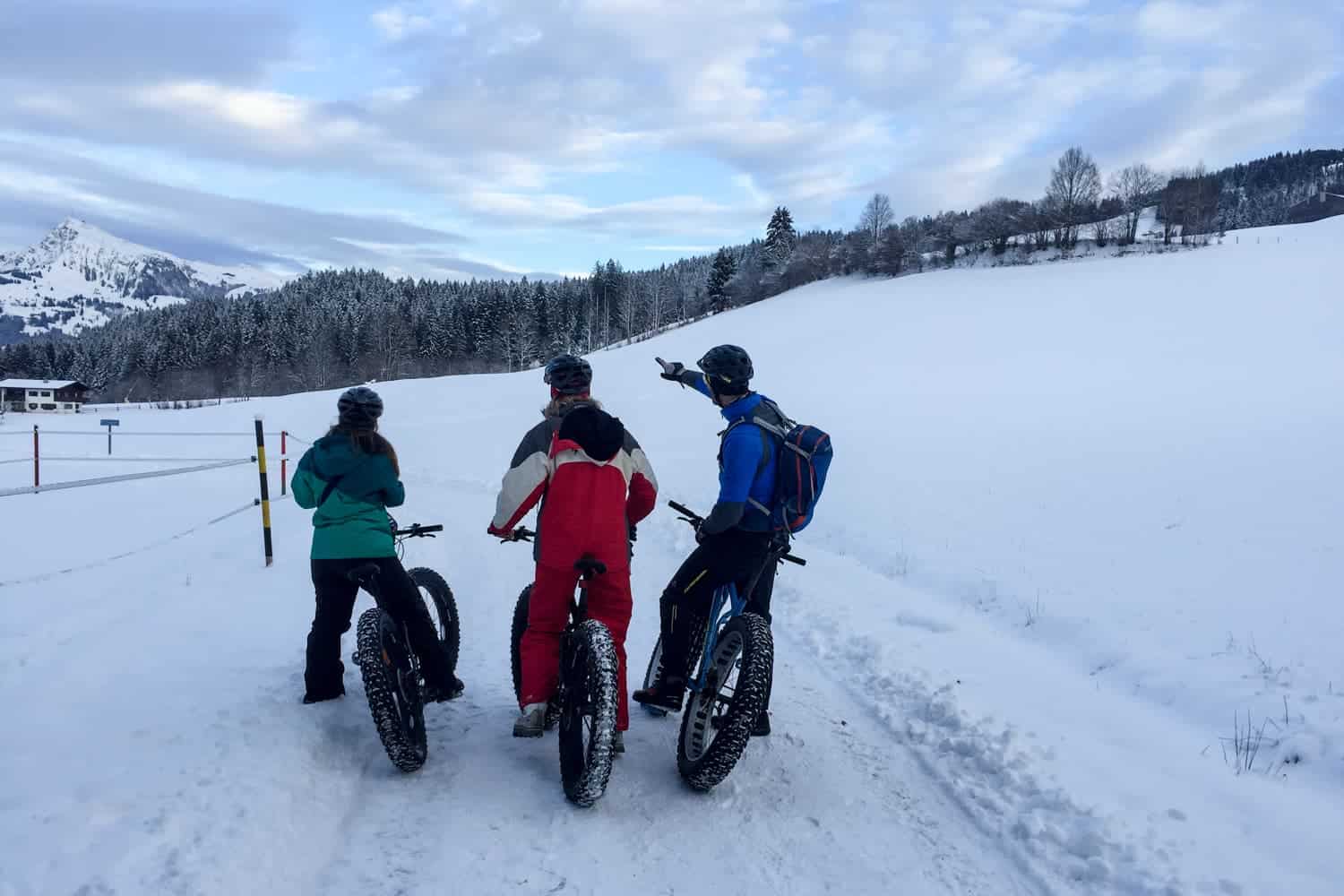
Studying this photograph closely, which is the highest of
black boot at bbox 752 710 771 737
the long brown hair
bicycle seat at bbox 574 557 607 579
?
the long brown hair

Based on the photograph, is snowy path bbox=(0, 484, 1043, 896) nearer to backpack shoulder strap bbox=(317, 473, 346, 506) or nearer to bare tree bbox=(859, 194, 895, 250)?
backpack shoulder strap bbox=(317, 473, 346, 506)

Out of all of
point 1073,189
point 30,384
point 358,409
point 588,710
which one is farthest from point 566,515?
point 30,384

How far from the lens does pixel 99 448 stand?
2641 cm

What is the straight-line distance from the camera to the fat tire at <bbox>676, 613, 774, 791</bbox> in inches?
139

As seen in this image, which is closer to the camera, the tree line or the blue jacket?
the blue jacket

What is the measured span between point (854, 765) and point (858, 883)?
3.60 feet

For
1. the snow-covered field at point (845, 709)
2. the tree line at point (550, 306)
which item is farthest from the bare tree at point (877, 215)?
the snow-covered field at point (845, 709)

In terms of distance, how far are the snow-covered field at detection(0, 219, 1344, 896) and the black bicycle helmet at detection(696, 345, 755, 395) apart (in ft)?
6.94

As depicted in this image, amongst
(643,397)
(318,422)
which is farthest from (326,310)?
(643,397)

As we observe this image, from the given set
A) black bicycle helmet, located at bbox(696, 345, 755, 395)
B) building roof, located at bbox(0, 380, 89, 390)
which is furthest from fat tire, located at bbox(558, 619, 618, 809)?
building roof, located at bbox(0, 380, 89, 390)

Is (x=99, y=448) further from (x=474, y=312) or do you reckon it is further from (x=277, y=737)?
(x=474, y=312)

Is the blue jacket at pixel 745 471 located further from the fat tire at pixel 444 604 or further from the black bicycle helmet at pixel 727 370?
the fat tire at pixel 444 604

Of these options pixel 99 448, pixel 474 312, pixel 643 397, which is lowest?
pixel 99 448

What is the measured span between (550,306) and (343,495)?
299 ft
